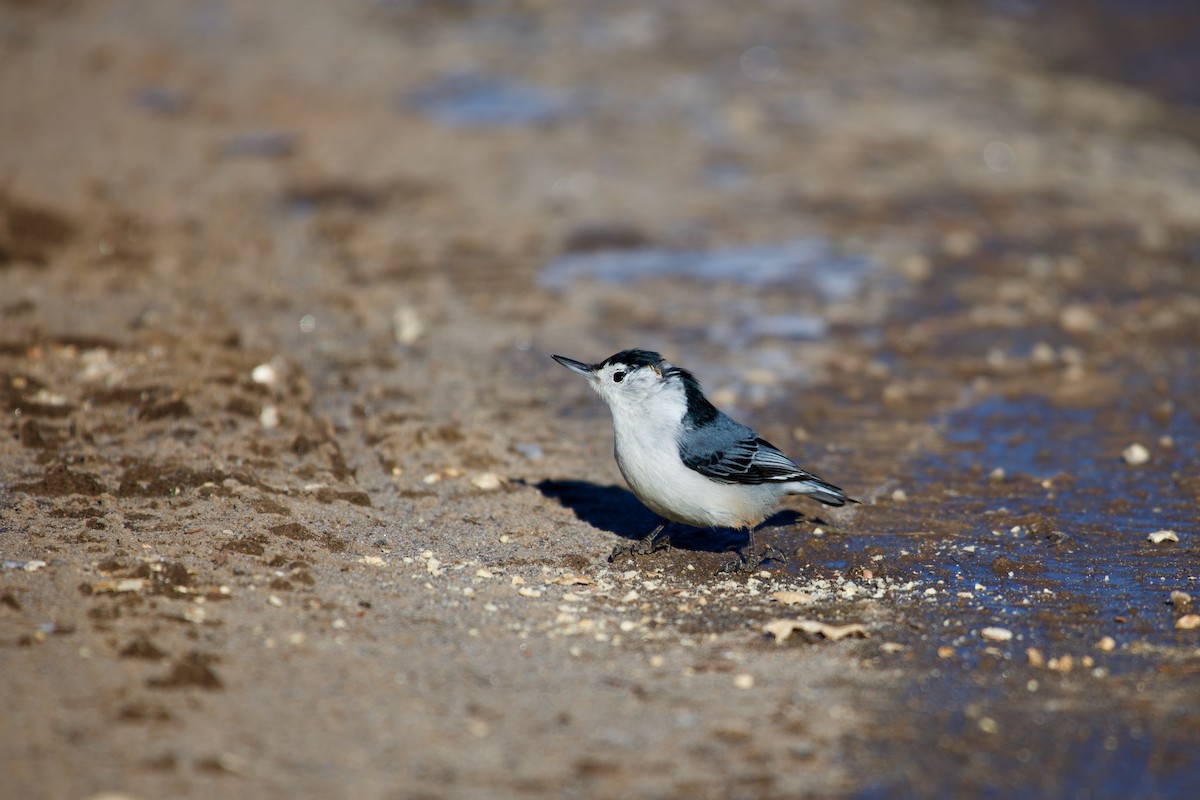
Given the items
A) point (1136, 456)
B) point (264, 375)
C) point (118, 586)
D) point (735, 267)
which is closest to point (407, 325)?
point (264, 375)

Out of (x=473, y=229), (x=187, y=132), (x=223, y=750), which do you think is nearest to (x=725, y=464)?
(x=223, y=750)

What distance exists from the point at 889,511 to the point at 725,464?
1.10 meters

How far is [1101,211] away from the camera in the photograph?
33.8 feet

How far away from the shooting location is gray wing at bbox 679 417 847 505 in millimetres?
5391

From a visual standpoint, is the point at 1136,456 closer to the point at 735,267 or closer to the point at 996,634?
the point at 996,634

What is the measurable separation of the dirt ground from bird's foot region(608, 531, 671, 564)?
68 mm

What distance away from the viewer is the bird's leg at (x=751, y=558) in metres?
5.46

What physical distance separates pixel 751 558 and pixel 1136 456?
7.92 feet

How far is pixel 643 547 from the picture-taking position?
5.61 metres

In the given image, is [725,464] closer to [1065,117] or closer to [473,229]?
[473,229]

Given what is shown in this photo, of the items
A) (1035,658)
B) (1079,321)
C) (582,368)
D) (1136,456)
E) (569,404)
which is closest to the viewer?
(1035,658)

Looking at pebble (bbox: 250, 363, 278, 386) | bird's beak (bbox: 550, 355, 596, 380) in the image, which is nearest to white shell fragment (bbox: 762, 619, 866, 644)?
bird's beak (bbox: 550, 355, 596, 380)

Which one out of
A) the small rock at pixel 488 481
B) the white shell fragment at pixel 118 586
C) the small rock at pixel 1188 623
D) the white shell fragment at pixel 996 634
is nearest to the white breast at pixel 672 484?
the small rock at pixel 488 481

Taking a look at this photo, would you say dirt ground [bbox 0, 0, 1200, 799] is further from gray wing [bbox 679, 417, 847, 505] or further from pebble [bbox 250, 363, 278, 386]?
gray wing [bbox 679, 417, 847, 505]
